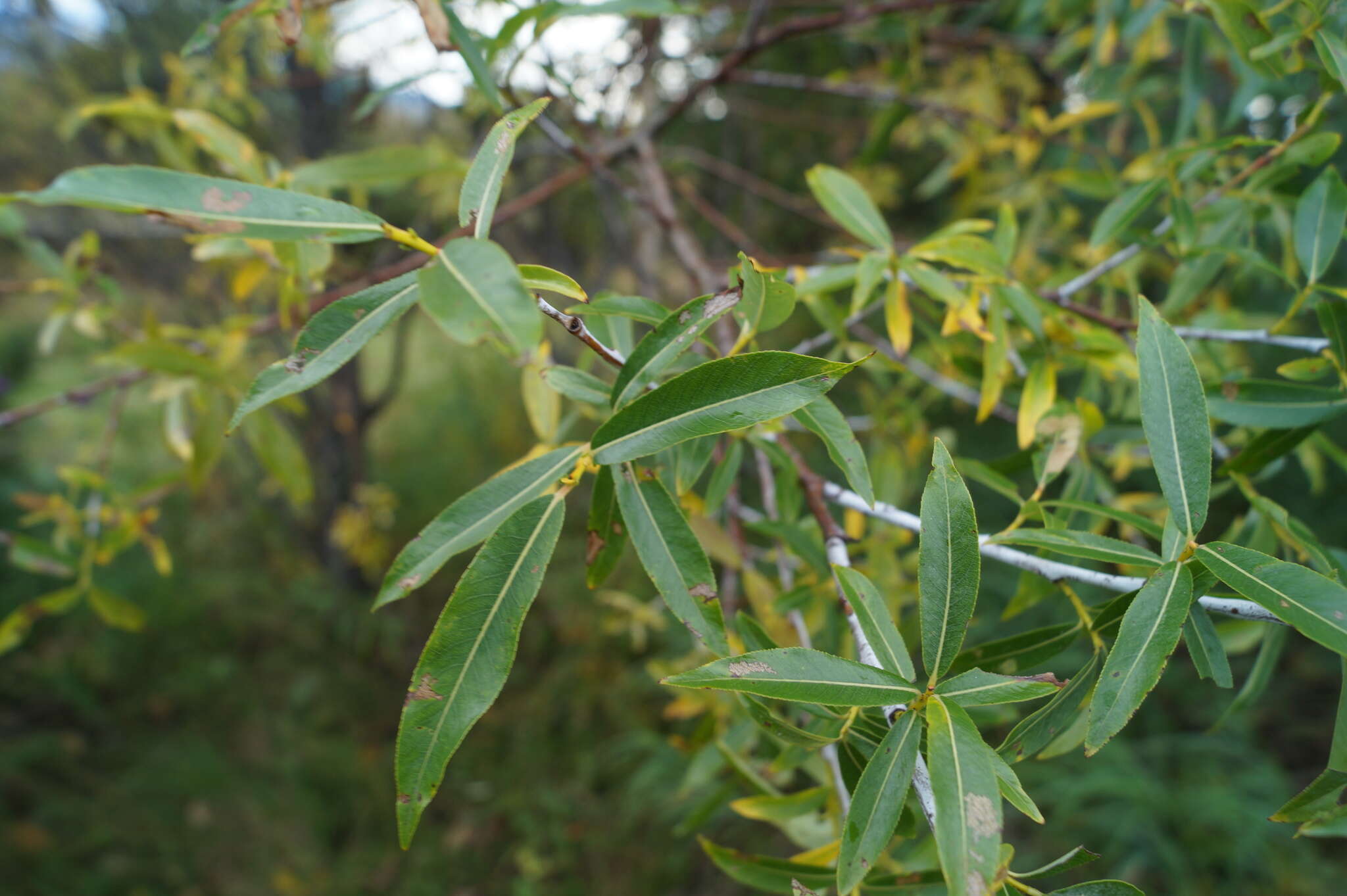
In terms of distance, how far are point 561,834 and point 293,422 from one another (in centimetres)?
159

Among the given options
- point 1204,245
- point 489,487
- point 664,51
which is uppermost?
point 664,51

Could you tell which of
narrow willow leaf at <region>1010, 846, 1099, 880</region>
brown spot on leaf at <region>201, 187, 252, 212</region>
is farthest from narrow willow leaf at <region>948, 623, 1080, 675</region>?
brown spot on leaf at <region>201, 187, 252, 212</region>

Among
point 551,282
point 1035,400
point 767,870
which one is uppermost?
point 551,282

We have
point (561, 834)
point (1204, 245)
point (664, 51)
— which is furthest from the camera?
point (561, 834)

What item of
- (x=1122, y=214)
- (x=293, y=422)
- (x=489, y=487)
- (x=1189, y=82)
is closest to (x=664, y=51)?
(x=1189, y=82)

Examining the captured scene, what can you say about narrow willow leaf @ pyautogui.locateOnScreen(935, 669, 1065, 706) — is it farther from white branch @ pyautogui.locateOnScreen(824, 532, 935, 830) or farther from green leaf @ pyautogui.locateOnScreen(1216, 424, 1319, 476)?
green leaf @ pyautogui.locateOnScreen(1216, 424, 1319, 476)

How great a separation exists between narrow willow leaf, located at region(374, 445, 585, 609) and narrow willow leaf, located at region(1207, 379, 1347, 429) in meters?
0.42

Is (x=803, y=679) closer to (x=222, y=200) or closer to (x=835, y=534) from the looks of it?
(x=835, y=534)

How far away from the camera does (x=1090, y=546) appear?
1.06ft

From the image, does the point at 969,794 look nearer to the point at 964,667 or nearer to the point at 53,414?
the point at 964,667

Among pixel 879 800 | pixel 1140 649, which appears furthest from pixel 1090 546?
pixel 879 800

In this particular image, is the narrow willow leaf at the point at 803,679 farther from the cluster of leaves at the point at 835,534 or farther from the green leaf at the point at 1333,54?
the green leaf at the point at 1333,54

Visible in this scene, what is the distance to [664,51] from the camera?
1.26 meters

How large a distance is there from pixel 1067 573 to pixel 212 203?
0.43 meters
